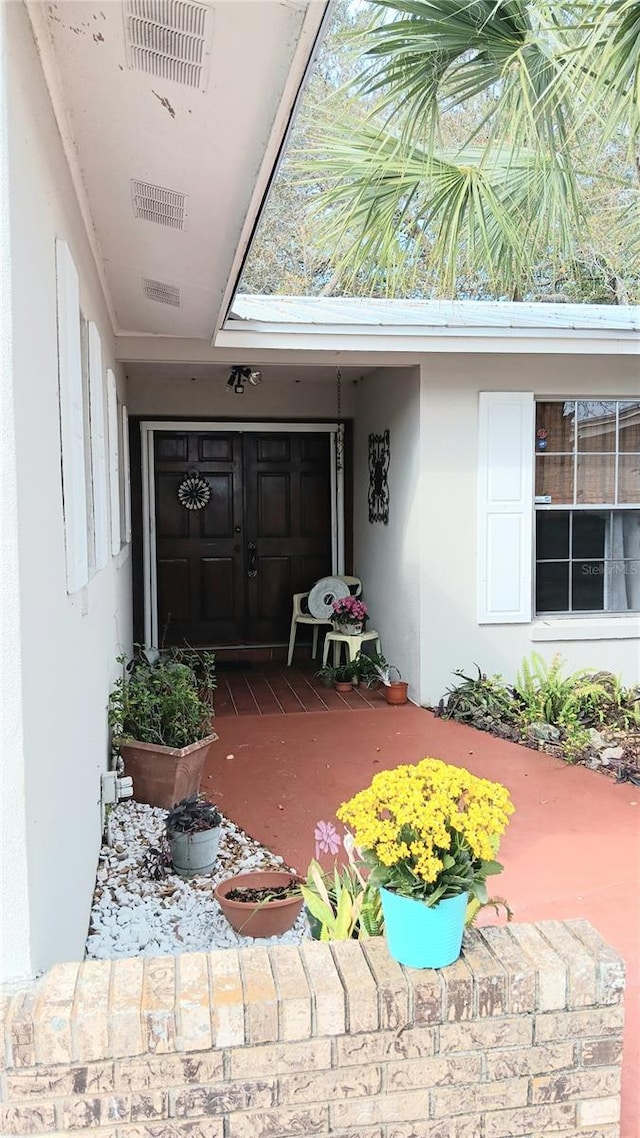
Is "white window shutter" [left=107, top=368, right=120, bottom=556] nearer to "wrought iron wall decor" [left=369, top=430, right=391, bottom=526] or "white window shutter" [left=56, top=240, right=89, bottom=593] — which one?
"white window shutter" [left=56, top=240, right=89, bottom=593]

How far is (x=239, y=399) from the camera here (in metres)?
7.21

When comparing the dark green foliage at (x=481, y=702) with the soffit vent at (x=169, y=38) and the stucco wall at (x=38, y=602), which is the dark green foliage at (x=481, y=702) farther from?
the soffit vent at (x=169, y=38)

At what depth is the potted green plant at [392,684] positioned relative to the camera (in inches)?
230

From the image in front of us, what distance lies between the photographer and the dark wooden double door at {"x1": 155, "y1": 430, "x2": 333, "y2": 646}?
23.8 ft

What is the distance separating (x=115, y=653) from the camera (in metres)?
4.57

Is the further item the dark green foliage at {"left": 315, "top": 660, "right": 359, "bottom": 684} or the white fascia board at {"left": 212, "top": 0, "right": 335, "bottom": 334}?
the dark green foliage at {"left": 315, "top": 660, "right": 359, "bottom": 684}

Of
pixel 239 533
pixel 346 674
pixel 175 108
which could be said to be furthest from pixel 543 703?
pixel 175 108

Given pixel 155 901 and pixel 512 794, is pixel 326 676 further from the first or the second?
pixel 155 901

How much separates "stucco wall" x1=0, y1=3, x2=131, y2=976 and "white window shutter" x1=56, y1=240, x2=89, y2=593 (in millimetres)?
57

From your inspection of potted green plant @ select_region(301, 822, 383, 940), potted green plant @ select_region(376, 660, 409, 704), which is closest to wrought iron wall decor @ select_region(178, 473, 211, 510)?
potted green plant @ select_region(376, 660, 409, 704)

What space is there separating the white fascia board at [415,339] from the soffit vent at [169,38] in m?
3.17

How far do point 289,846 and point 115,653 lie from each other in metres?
1.62

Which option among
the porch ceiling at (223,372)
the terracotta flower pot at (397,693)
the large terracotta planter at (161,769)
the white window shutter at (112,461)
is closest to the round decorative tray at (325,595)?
the terracotta flower pot at (397,693)

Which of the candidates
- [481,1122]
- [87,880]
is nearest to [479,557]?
[87,880]
